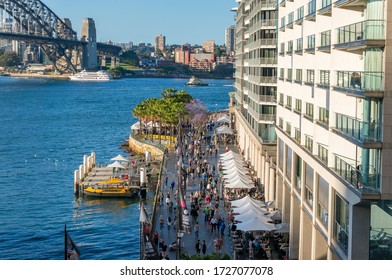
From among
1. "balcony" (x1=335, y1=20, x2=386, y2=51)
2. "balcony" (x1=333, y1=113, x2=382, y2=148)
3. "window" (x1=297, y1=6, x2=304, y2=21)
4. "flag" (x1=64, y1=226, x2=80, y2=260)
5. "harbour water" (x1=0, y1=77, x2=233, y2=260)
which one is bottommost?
"harbour water" (x1=0, y1=77, x2=233, y2=260)

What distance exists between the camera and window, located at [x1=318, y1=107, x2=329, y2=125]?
12.1 metres

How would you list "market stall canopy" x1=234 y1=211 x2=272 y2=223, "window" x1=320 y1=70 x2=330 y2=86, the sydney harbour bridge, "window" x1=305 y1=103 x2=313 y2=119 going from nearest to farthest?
"window" x1=320 y1=70 x2=330 y2=86 → "window" x1=305 y1=103 x2=313 y2=119 → "market stall canopy" x1=234 y1=211 x2=272 y2=223 → the sydney harbour bridge

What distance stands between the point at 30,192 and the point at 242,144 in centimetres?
899

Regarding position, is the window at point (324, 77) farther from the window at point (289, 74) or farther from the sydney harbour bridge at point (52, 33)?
the sydney harbour bridge at point (52, 33)

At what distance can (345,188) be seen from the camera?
32.4 ft

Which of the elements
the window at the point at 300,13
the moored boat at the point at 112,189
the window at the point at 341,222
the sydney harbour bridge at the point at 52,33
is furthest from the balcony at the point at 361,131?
the sydney harbour bridge at the point at 52,33

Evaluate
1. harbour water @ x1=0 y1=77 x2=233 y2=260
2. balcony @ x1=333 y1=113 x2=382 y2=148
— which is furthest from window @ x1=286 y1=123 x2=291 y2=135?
balcony @ x1=333 y1=113 x2=382 y2=148

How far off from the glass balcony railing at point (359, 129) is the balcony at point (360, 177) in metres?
0.37

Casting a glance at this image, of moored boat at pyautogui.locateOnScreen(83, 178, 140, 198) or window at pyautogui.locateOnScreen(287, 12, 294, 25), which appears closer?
window at pyautogui.locateOnScreen(287, 12, 294, 25)

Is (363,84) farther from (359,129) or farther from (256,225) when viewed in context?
(256,225)

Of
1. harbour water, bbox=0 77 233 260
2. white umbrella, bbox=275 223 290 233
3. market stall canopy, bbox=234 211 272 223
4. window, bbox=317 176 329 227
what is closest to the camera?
window, bbox=317 176 329 227

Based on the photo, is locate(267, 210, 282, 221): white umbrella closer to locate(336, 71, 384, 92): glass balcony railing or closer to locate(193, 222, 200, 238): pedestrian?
locate(193, 222, 200, 238): pedestrian

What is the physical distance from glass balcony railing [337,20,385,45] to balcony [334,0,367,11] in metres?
0.28
